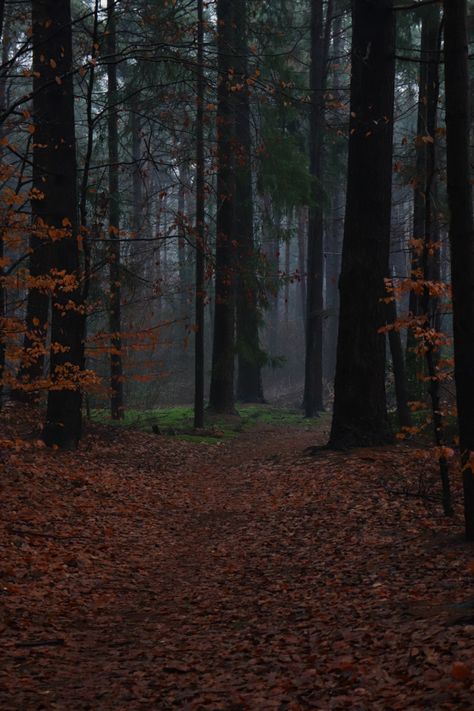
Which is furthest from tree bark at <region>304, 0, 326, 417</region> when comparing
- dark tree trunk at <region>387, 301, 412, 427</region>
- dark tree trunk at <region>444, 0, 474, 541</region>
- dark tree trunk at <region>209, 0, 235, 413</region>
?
dark tree trunk at <region>444, 0, 474, 541</region>

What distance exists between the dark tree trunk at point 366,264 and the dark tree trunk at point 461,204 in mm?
5307

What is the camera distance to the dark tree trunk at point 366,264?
37.9 ft

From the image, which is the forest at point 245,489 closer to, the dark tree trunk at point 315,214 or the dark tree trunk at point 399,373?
the dark tree trunk at point 399,373

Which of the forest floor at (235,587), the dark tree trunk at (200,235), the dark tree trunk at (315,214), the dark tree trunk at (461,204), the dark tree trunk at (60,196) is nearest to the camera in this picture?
the forest floor at (235,587)

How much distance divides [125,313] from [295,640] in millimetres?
17619

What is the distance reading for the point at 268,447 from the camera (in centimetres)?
1573

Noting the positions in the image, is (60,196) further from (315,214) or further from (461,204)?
(315,214)

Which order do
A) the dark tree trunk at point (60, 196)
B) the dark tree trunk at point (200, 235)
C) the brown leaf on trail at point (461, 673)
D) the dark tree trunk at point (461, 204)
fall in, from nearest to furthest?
the brown leaf on trail at point (461, 673), the dark tree trunk at point (461, 204), the dark tree trunk at point (60, 196), the dark tree trunk at point (200, 235)

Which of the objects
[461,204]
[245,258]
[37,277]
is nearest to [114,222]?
[245,258]

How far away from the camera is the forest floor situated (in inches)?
169

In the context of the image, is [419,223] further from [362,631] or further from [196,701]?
[196,701]

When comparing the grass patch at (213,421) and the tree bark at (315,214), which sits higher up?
the tree bark at (315,214)

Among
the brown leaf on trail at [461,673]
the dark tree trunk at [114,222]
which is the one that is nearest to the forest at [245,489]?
the brown leaf on trail at [461,673]

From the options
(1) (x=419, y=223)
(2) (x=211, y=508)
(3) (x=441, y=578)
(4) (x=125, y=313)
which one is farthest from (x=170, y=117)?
(3) (x=441, y=578)
